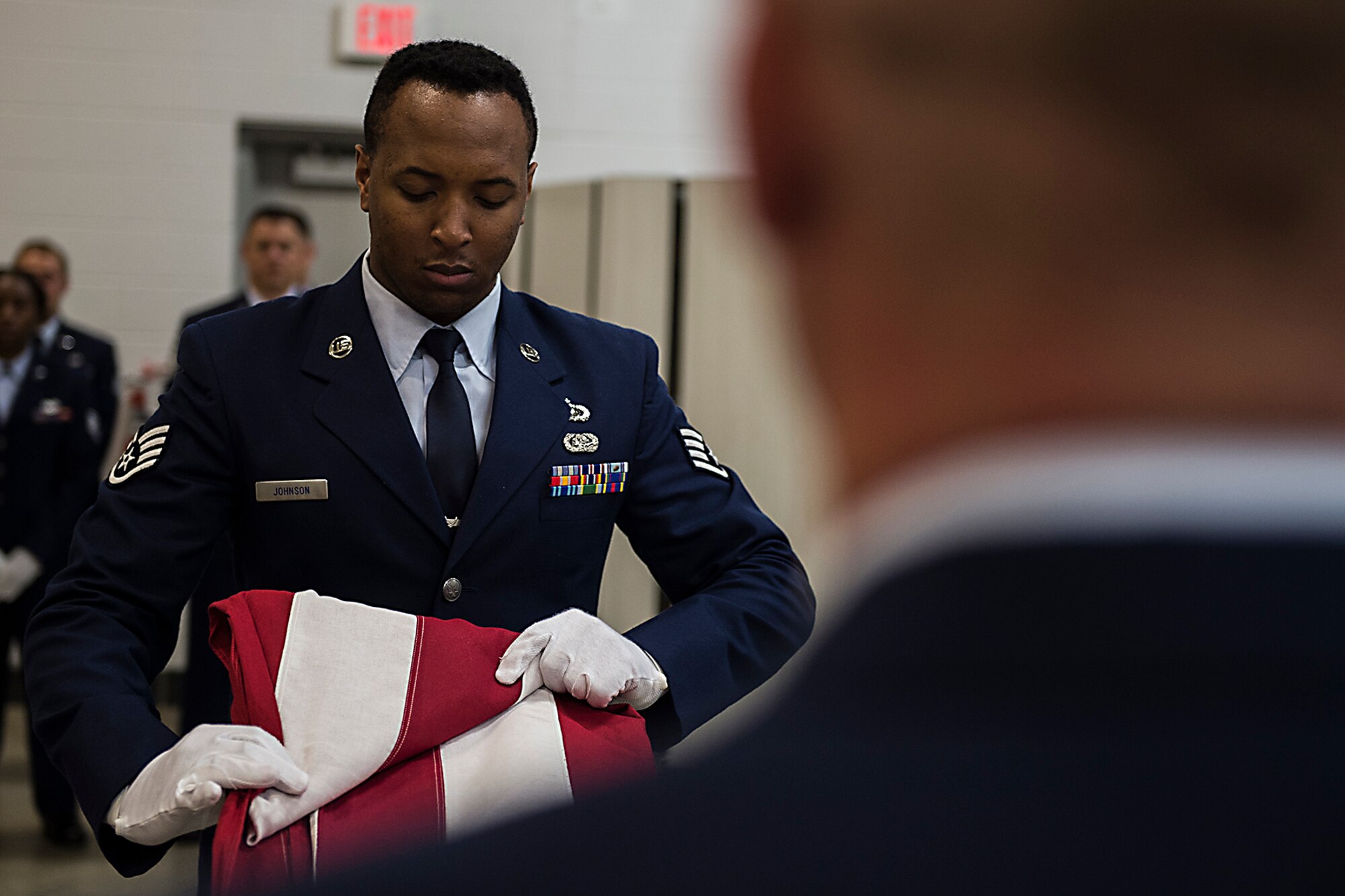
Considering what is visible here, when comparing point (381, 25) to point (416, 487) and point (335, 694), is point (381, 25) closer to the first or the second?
point (416, 487)

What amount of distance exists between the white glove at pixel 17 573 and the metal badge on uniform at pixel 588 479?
9.43 ft

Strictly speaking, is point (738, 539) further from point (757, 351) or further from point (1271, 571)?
point (757, 351)

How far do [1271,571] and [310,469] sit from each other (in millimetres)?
1121

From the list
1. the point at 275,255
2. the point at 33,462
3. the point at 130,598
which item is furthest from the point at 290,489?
the point at 33,462

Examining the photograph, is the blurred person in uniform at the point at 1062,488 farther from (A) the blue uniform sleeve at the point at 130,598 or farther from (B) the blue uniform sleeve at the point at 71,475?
(B) the blue uniform sleeve at the point at 71,475

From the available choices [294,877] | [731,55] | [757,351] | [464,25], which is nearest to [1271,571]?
Answer: [731,55]

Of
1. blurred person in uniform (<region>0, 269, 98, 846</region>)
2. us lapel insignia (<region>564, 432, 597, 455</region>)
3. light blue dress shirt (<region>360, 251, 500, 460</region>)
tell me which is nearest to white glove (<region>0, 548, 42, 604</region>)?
blurred person in uniform (<region>0, 269, 98, 846</region>)

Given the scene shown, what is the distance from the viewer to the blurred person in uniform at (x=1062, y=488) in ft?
1.06

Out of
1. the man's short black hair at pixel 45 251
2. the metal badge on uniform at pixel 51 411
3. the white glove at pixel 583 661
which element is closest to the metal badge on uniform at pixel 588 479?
the white glove at pixel 583 661

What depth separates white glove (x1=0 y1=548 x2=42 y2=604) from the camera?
12.2 ft

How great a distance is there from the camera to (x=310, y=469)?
1.32 m

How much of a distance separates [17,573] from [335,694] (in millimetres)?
3002

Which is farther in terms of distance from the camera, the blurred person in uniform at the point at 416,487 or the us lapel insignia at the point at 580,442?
the us lapel insignia at the point at 580,442

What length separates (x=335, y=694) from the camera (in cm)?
114
